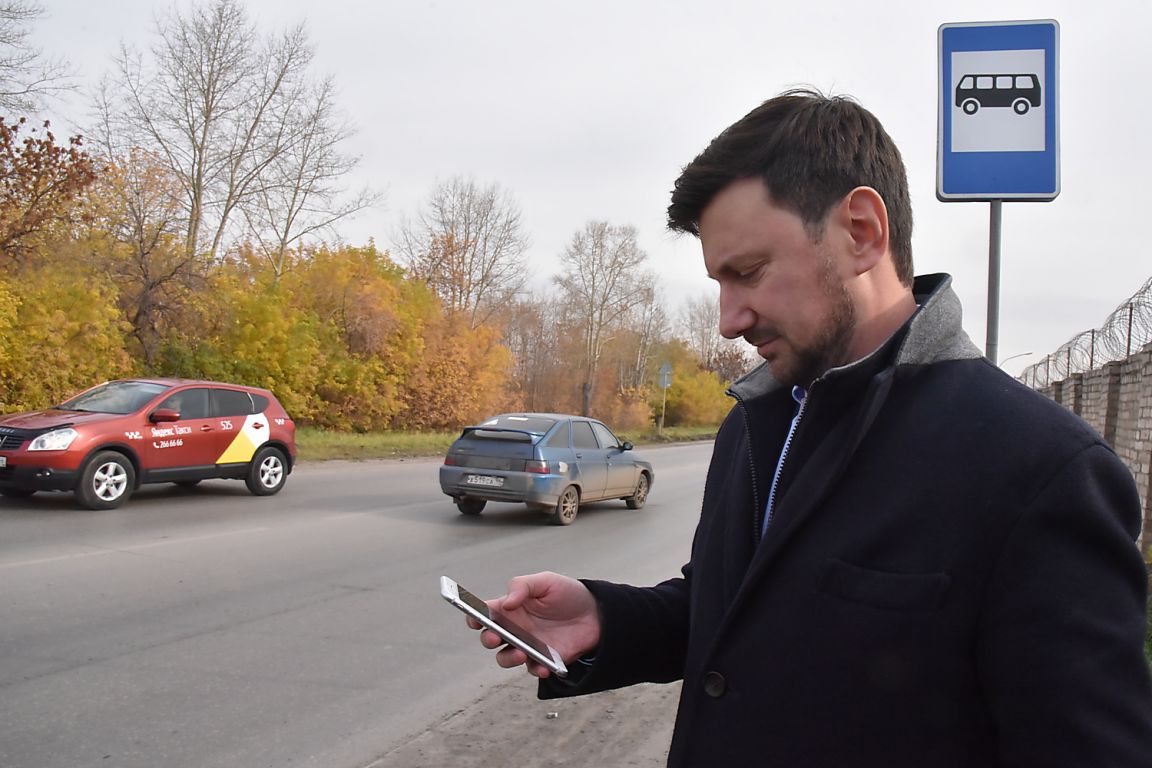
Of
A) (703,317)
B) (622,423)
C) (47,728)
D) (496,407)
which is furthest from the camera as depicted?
(703,317)

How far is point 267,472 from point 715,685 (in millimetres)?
13041

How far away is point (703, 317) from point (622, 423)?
35314 millimetres

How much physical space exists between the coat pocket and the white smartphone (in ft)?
2.53

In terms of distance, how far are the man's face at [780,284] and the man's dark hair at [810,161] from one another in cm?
3

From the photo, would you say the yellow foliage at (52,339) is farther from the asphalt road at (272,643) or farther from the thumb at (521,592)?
the thumb at (521,592)

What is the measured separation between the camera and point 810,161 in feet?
5.55

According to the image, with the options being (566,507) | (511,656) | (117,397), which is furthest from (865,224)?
(117,397)

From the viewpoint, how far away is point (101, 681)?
5.23m

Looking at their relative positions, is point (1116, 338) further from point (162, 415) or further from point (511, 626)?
point (162, 415)

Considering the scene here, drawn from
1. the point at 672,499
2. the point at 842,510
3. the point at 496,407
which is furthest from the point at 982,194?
the point at 496,407

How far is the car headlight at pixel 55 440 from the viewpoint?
10734 millimetres

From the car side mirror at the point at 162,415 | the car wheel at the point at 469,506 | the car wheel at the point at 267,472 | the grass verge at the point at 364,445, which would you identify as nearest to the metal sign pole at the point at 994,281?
the car wheel at the point at 469,506

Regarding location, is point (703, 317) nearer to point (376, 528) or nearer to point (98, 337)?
point (98, 337)

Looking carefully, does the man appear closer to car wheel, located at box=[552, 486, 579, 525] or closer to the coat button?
the coat button
